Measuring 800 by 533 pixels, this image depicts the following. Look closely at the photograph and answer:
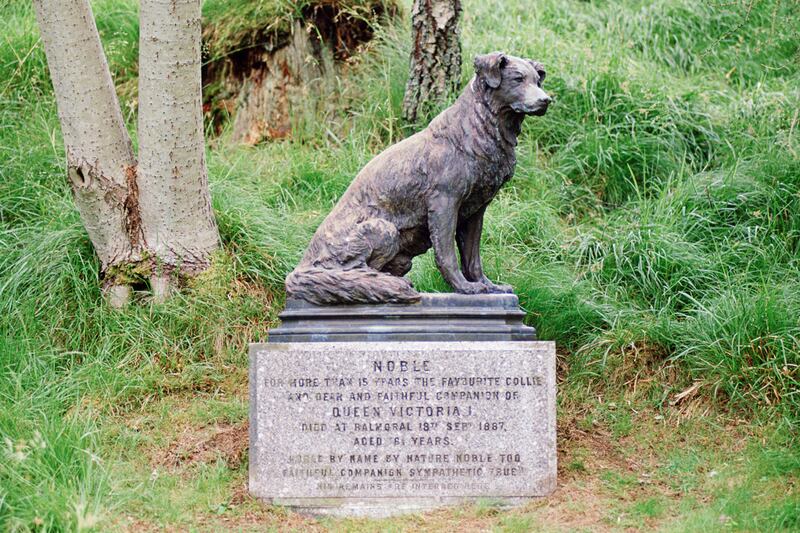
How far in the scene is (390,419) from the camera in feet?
16.2

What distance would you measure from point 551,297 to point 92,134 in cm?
326

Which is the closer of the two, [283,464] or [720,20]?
[283,464]

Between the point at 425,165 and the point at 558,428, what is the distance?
193 cm

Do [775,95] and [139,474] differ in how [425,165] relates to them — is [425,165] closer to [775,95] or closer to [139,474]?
[139,474]

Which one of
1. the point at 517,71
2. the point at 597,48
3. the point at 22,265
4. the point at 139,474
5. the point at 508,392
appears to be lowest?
the point at 139,474

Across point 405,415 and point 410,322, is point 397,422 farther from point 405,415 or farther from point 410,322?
point 410,322

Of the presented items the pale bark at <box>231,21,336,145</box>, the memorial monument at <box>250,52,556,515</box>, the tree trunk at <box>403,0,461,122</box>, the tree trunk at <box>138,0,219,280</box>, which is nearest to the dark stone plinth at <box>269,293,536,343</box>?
the memorial monument at <box>250,52,556,515</box>

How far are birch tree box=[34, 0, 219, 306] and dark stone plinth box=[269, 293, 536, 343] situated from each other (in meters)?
1.96

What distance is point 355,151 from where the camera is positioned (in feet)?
27.1

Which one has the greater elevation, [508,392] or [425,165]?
[425,165]

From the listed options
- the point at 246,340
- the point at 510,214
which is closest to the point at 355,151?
the point at 510,214

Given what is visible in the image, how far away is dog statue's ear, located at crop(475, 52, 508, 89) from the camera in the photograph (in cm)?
493

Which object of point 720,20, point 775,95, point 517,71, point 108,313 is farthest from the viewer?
point 720,20

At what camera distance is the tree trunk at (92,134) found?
6.51 meters
